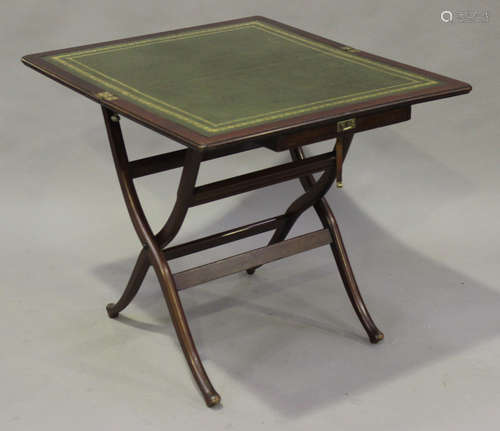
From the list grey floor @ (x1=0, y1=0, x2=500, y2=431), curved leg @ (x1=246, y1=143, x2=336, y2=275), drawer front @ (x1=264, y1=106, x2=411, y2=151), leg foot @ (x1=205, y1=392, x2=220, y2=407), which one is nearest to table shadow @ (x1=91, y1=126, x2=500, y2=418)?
grey floor @ (x1=0, y1=0, x2=500, y2=431)

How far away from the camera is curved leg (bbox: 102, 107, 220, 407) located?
3453 millimetres

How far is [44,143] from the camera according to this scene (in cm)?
480

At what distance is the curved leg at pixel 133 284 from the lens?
369 centimetres

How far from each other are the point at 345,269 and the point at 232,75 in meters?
0.88

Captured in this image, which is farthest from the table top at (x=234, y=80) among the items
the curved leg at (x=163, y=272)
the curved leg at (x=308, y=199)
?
the curved leg at (x=308, y=199)

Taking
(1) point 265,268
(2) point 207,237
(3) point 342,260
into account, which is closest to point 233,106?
(2) point 207,237

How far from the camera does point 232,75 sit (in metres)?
3.43

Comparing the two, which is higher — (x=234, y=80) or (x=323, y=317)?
(x=234, y=80)

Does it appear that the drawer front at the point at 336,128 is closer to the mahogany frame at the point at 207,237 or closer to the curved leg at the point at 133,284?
the mahogany frame at the point at 207,237

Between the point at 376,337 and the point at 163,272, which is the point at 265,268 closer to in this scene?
the point at 376,337

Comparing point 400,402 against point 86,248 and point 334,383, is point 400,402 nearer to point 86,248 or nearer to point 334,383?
point 334,383

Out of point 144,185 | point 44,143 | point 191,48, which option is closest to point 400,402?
point 191,48

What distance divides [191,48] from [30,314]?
119 cm

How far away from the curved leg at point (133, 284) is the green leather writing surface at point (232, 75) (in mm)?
615
